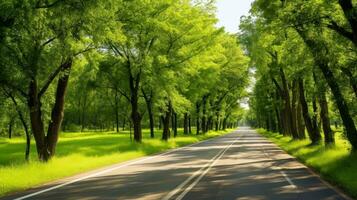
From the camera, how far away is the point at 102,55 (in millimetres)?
25188

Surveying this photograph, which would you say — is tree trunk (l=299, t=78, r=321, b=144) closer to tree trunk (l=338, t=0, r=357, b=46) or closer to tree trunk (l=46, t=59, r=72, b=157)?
tree trunk (l=46, t=59, r=72, b=157)

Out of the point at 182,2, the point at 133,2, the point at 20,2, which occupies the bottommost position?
the point at 20,2

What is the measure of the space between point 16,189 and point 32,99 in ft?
25.4

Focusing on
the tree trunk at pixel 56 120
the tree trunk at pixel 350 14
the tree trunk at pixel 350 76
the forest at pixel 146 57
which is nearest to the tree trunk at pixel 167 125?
the forest at pixel 146 57

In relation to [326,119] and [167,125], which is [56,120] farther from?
[167,125]

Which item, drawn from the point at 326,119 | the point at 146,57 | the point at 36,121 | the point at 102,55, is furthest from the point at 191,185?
the point at 146,57

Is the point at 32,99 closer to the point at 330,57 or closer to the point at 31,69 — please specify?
the point at 31,69

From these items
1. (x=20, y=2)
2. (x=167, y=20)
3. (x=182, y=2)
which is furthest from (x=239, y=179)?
(x=182, y=2)

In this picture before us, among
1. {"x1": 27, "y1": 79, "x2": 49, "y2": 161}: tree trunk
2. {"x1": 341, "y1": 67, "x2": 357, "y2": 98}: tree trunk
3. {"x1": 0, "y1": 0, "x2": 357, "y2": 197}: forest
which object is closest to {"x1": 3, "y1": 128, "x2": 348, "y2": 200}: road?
{"x1": 0, "y1": 0, "x2": 357, "y2": 197}: forest

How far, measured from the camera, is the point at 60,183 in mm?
14102

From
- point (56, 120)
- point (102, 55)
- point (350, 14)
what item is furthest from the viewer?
point (102, 55)

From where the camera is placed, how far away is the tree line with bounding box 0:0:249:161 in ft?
43.7

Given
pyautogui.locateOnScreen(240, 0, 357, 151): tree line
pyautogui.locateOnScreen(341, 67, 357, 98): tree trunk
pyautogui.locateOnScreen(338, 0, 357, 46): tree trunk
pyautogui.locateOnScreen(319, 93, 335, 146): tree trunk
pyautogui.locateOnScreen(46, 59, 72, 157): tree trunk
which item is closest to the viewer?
pyautogui.locateOnScreen(338, 0, 357, 46): tree trunk

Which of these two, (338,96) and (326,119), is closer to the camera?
(338,96)
